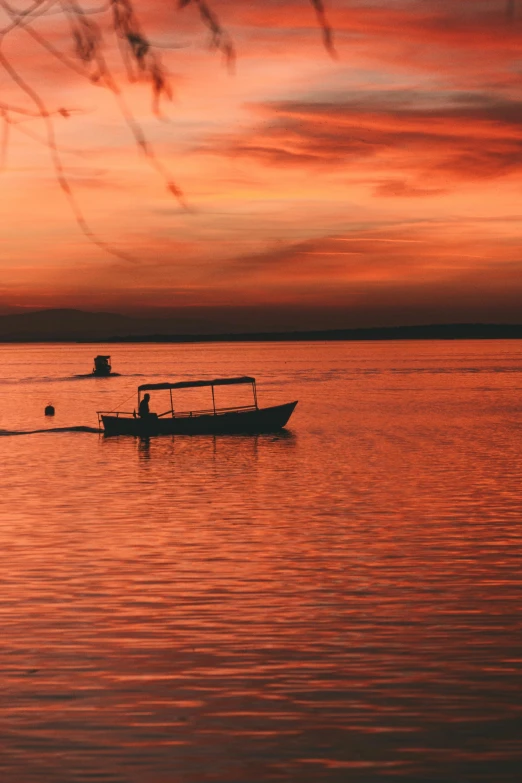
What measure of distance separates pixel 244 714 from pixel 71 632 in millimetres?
5953

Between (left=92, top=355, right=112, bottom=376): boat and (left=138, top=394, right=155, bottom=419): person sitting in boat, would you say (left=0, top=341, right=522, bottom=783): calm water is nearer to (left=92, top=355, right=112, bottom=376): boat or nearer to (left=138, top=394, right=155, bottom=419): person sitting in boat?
(left=138, top=394, right=155, bottom=419): person sitting in boat

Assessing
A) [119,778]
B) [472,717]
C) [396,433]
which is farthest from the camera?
[396,433]

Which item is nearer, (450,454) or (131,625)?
(131,625)

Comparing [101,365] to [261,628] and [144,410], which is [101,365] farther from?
[261,628]

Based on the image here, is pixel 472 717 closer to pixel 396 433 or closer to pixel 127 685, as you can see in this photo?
pixel 127 685

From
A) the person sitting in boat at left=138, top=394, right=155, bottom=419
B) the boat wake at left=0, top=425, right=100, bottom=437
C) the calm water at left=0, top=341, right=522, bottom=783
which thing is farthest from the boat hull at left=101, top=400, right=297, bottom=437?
the calm water at left=0, top=341, right=522, bottom=783

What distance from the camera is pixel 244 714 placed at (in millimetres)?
15875

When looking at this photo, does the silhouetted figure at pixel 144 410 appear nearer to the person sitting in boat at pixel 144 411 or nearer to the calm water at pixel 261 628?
the person sitting in boat at pixel 144 411

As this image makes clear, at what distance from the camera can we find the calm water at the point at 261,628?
1452 centimetres

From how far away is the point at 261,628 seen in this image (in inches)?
826

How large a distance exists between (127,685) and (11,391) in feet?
495

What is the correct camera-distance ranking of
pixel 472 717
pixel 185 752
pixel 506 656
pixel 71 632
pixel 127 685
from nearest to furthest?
pixel 185 752 → pixel 472 717 → pixel 127 685 → pixel 506 656 → pixel 71 632

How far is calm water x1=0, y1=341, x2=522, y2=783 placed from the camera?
14523 millimetres

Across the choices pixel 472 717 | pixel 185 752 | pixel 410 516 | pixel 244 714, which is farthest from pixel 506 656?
pixel 410 516
